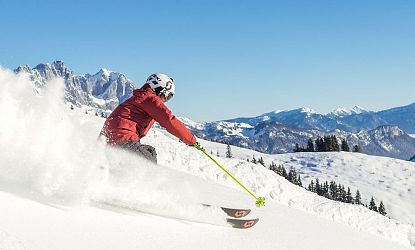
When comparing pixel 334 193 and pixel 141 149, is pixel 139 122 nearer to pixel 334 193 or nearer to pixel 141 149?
pixel 141 149

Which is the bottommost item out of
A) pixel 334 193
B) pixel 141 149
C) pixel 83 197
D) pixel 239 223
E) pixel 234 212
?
pixel 334 193

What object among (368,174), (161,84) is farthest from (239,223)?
(368,174)

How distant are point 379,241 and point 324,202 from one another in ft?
28.6

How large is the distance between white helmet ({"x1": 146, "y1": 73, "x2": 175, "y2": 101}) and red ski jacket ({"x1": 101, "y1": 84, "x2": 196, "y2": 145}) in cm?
22

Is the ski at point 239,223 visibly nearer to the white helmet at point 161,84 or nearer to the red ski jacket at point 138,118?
the red ski jacket at point 138,118

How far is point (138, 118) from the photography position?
25.5ft

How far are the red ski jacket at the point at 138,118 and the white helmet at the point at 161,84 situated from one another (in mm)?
224

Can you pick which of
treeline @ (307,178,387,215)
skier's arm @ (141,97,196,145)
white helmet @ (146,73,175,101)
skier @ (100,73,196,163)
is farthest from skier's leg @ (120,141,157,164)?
treeline @ (307,178,387,215)

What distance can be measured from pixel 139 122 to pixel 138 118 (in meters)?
0.08

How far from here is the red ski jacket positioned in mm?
7613

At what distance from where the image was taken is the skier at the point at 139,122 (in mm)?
7609

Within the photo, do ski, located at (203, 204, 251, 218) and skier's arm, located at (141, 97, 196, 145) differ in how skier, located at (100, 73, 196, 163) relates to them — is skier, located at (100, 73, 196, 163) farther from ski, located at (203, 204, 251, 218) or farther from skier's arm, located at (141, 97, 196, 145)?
ski, located at (203, 204, 251, 218)

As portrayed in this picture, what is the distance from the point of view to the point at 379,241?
415 inches

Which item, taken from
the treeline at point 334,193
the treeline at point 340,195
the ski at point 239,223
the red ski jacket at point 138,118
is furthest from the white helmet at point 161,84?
the treeline at point 340,195
